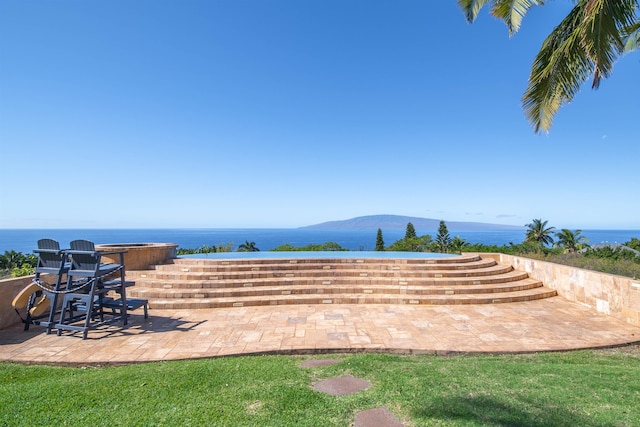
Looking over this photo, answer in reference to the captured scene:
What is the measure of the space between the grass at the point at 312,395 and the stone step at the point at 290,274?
4.57 meters

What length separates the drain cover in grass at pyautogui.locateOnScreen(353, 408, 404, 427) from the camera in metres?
2.63

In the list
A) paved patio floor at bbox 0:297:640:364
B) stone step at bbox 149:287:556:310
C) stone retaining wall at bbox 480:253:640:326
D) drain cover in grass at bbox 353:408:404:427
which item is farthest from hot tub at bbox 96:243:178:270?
stone retaining wall at bbox 480:253:640:326

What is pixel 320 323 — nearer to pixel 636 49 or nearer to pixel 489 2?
pixel 489 2

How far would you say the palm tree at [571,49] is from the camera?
396cm

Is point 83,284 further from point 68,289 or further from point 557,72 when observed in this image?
point 557,72

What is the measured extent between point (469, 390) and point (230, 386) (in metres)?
2.63

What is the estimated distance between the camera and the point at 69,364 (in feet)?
14.9

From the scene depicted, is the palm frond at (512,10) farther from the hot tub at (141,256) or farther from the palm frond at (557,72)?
the hot tub at (141,256)

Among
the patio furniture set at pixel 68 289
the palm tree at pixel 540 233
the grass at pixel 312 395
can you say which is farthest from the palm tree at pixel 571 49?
the palm tree at pixel 540 233

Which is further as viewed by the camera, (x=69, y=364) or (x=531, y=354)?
(x=531, y=354)

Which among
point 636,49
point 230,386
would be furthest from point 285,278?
point 636,49

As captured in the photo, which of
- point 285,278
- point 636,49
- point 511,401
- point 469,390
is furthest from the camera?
point 285,278

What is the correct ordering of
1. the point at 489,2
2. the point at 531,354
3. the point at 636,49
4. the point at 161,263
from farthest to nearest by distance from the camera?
the point at 161,263 < the point at 636,49 < the point at 489,2 < the point at 531,354

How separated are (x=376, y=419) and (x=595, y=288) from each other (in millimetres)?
7844
